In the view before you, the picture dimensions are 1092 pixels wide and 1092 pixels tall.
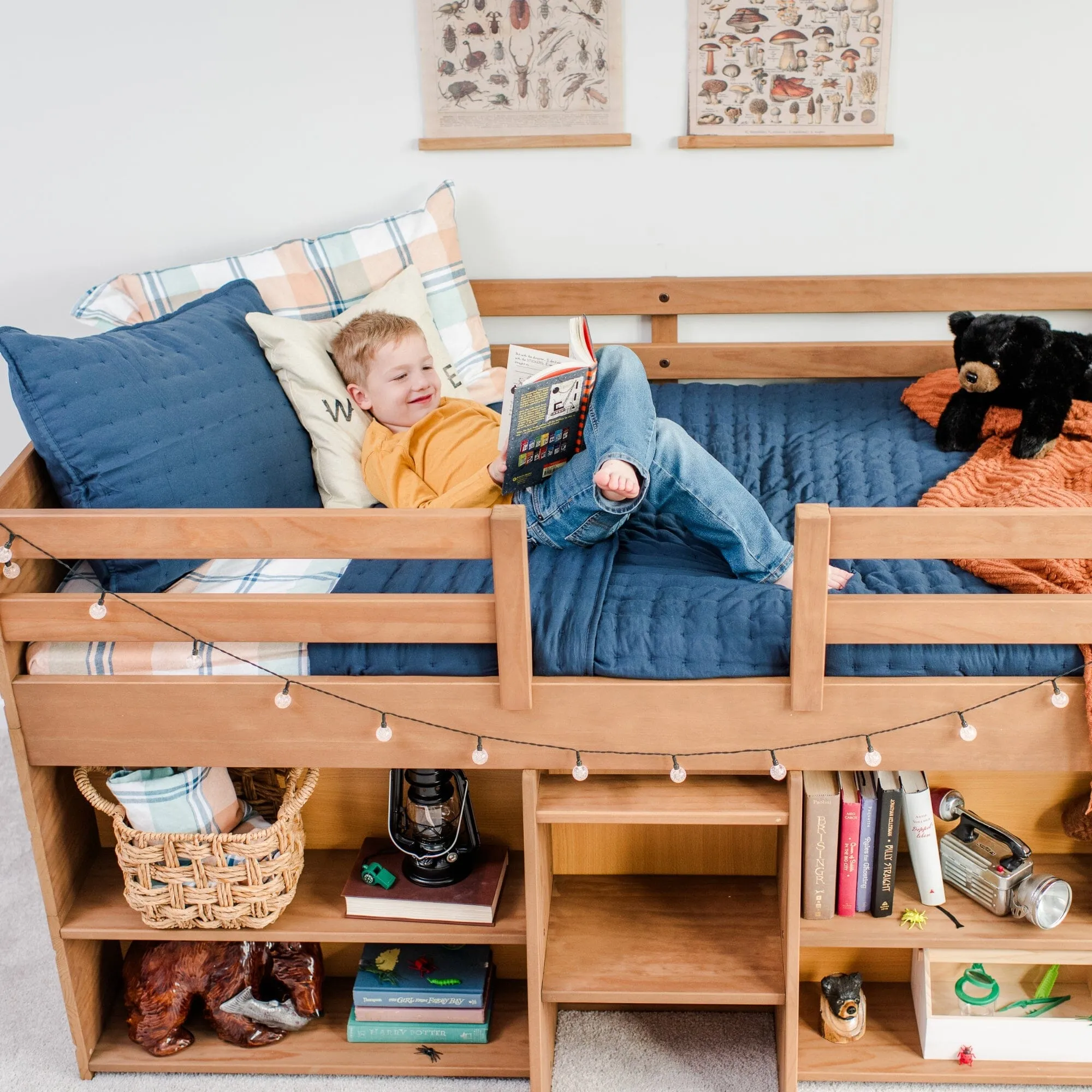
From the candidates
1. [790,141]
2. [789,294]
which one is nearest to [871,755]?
[789,294]

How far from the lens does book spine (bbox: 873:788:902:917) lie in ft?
5.24

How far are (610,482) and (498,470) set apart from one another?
0.59 feet

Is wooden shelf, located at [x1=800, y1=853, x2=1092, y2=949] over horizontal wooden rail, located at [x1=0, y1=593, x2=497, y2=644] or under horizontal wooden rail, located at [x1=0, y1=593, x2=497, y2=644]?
under

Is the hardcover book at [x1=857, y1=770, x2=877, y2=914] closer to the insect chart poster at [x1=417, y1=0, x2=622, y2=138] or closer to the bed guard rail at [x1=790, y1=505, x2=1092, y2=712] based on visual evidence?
the bed guard rail at [x1=790, y1=505, x2=1092, y2=712]

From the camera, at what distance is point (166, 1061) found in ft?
5.80

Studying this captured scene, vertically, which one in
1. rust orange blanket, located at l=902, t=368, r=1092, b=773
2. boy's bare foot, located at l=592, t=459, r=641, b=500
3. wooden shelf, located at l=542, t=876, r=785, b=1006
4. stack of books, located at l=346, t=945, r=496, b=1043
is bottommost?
stack of books, located at l=346, t=945, r=496, b=1043

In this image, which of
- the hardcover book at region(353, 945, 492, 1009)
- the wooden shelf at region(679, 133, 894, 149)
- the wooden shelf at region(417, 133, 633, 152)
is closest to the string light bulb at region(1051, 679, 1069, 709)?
the hardcover book at region(353, 945, 492, 1009)

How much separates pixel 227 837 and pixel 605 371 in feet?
2.77

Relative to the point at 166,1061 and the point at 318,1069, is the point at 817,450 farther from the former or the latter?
the point at 166,1061

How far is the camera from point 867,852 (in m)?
1.62

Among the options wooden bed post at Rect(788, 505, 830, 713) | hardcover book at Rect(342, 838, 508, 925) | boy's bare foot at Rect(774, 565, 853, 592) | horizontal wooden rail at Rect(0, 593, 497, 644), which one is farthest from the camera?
hardcover book at Rect(342, 838, 508, 925)

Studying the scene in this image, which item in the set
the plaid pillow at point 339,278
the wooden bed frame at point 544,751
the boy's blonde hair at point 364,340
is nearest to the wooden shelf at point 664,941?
the wooden bed frame at point 544,751

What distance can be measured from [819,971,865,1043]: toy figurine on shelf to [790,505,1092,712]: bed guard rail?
1.74 feet

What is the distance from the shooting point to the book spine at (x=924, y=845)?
1612 mm
